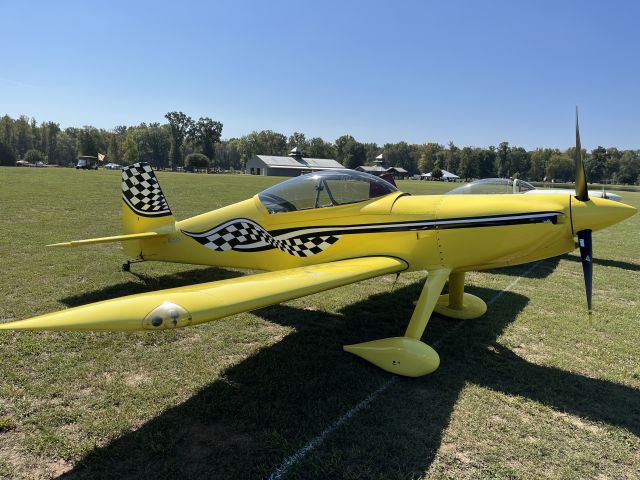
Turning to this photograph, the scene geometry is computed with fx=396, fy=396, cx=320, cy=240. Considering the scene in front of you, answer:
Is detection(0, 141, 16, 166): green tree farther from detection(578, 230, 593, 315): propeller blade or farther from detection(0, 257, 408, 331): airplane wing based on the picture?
detection(578, 230, 593, 315): propeller blade

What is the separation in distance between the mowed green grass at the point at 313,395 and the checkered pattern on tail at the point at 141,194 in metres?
1.17

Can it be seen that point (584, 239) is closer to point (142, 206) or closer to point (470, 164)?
point (142, 206)

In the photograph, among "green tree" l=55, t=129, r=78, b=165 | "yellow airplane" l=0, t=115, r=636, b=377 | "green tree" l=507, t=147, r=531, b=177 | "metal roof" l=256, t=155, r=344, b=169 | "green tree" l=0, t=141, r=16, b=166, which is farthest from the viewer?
"green tree" l=55, t=129, r=78, b=165

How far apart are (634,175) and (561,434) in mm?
131532

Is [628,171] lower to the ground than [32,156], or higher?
higher

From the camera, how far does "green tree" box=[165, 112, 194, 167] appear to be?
103 metres

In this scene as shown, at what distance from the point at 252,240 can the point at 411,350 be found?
2.66 meters

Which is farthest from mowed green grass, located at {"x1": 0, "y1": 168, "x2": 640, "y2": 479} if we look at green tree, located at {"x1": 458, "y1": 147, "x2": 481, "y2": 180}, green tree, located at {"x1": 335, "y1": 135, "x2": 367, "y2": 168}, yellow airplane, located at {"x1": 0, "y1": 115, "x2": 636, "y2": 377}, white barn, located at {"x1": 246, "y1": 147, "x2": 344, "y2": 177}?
green tree, located at {"x1": 335, "y1": 135, "x2": 367, "y2": 168}

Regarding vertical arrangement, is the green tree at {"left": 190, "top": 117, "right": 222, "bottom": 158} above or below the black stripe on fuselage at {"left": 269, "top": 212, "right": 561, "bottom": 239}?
above

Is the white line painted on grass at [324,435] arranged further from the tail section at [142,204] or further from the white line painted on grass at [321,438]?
the tail section at [142,204]

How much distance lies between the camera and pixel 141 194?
619 cm

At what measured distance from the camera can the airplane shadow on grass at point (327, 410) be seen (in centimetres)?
273

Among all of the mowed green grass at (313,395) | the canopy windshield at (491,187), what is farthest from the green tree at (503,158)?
the mowed green grass at (313,395)

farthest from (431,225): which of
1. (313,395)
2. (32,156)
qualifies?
(32,156)
